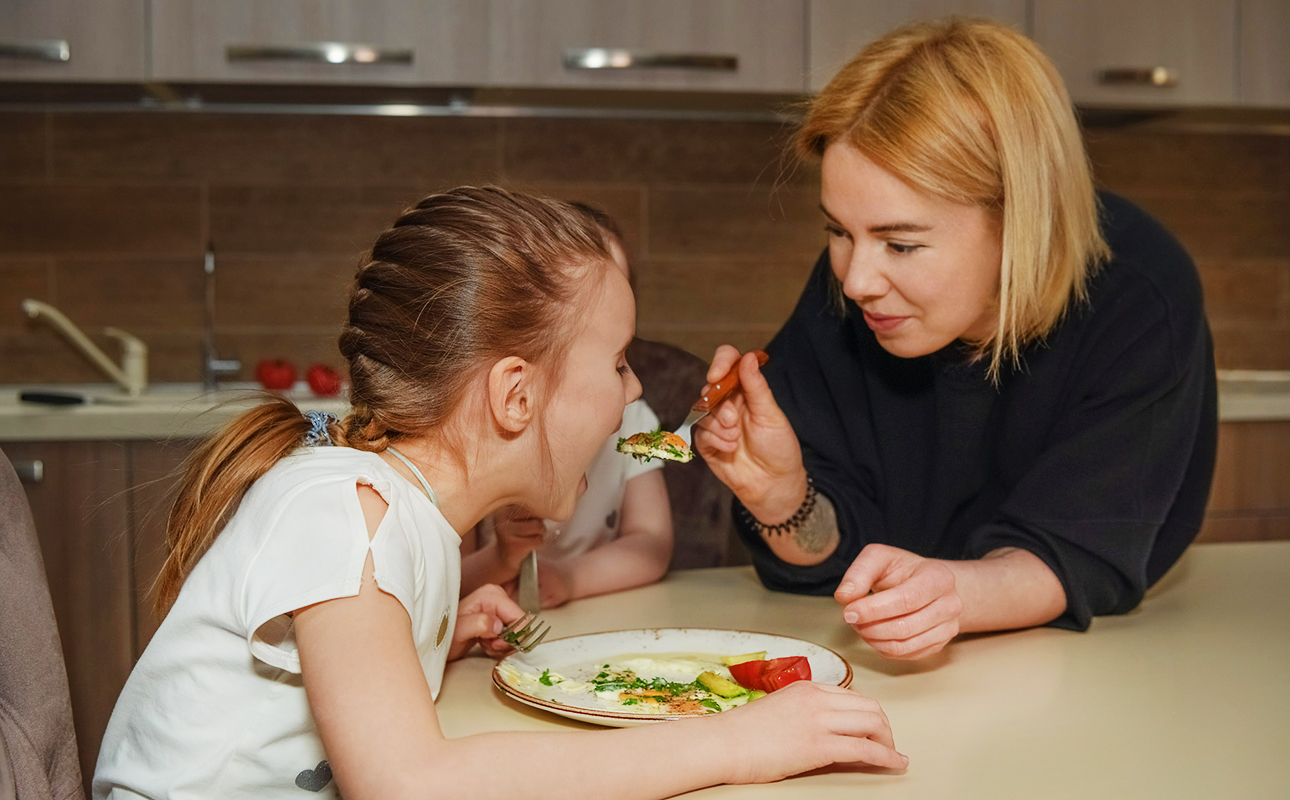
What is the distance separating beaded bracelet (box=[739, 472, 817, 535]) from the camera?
54.1 inches

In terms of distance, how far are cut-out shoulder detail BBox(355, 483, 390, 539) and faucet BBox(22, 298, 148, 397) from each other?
2.06m

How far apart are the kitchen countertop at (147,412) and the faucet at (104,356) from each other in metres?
0.04

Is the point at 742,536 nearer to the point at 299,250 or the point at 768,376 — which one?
the point at 768,376

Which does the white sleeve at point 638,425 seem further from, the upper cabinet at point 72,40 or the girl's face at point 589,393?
the upper cabinet at point 72,40

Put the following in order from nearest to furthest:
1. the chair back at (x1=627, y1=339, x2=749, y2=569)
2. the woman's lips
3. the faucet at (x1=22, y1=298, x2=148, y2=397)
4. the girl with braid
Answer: the girl with braid < the woman's lips < the chair back at (x1=627, y1=339, x2=749, y2=569) < the faucet at (x1=22, y1=298, x2=148, y2=397)

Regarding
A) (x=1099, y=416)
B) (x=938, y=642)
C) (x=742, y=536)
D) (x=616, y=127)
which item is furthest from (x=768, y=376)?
(x=616, y=127)

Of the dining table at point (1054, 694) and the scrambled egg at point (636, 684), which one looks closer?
the dining table at point (1054, 694)

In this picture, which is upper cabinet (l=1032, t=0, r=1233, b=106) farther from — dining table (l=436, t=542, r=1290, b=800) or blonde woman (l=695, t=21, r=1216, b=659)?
dining table (l=436, t=542, r=1290, b=800)

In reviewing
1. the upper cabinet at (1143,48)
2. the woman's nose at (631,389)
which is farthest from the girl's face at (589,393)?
the upper cabinet at (1143,48)

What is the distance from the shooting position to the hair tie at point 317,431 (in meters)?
1.00

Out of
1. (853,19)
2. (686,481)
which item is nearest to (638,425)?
(686,481)

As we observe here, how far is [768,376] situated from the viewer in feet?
4.96

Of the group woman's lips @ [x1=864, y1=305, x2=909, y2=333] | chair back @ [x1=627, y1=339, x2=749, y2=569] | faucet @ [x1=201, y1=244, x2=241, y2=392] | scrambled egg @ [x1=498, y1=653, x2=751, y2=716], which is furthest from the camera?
faucet @ [x1=201, y1=244, x2=241, y2=392]

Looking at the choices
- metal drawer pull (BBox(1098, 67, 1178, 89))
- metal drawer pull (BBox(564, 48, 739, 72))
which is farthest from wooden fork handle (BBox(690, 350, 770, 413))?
metal drawer pull (BBox(1098, 67, 1178, 89))
